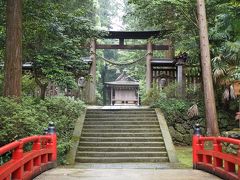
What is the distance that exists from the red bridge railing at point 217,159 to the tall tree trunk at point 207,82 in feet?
11.1

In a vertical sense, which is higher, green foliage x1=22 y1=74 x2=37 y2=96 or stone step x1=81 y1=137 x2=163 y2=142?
green foliage x1=22 y1=74 x2=37 y2=96

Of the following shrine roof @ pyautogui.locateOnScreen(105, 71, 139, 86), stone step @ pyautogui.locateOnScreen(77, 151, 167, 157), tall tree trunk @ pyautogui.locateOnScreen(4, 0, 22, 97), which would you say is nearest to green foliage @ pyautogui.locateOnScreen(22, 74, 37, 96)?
tall tree trunk @ pyautogui.locateOnScreen(4, 0, 22, 97)

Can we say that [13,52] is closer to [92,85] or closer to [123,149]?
[123,149]

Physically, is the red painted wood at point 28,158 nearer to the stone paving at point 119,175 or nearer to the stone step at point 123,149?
the stone paving at point 119,175

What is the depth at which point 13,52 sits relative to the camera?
11.0 meters

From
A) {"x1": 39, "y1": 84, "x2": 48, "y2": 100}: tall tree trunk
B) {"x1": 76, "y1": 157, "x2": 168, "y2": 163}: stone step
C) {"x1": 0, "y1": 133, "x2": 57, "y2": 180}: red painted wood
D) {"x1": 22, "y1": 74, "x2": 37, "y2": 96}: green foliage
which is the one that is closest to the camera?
{"x1": 0, "y1": 133, "x2": 57, "y2": 180}: red painted wood

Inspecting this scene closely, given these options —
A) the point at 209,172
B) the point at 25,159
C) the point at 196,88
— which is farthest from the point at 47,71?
the point at 196,88

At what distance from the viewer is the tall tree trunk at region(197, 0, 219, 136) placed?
12859 millimetres

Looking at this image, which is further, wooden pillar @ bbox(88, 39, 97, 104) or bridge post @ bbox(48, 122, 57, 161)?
wooden pillar @ bbox(88, 39, 97, 104)

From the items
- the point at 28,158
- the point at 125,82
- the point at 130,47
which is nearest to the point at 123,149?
the point at 28,158

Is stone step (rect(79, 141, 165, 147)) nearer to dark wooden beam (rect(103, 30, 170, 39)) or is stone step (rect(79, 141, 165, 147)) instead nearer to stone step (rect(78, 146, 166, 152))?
stone step (rect(78, 146, 166, 152))

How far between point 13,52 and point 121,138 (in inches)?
189

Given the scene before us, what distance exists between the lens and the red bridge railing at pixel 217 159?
23.1ft

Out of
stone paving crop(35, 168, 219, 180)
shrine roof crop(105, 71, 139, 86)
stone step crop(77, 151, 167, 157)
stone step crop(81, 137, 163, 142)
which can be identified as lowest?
stone paving crop(35, 168, 219, 180)
